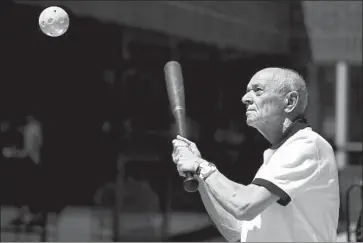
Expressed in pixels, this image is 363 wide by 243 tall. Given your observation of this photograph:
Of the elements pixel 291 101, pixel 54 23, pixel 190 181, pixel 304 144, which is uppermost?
pixel 54 23

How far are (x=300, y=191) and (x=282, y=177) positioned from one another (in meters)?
0.07

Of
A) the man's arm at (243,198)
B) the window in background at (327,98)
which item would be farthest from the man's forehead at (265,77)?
the window in background at (327,98)

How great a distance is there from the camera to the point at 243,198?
7.90ft

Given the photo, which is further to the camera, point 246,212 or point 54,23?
point 54,23

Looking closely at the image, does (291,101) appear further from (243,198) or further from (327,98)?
(327,98)

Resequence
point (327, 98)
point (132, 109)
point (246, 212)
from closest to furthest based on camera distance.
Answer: point (246, 212)
point (132, 109)
point (327, 98)

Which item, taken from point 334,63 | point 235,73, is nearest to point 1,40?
point 235,73

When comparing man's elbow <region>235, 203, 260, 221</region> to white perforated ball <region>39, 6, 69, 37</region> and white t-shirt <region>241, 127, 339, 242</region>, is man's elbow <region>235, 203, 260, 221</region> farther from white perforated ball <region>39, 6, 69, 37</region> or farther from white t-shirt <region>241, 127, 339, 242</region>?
white perforated ball <region>39, 6, 69, 37</region>

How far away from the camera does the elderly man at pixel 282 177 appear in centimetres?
242

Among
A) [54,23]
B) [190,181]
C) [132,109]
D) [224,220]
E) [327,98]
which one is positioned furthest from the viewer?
[327,98]

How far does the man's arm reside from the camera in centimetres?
239

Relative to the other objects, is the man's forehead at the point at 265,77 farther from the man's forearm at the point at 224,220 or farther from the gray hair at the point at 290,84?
the man's forearm at the point at 224,220

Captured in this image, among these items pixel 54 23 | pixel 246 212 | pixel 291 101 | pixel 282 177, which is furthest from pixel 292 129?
pixel 54 23

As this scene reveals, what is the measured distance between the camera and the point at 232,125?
8.05 meters
